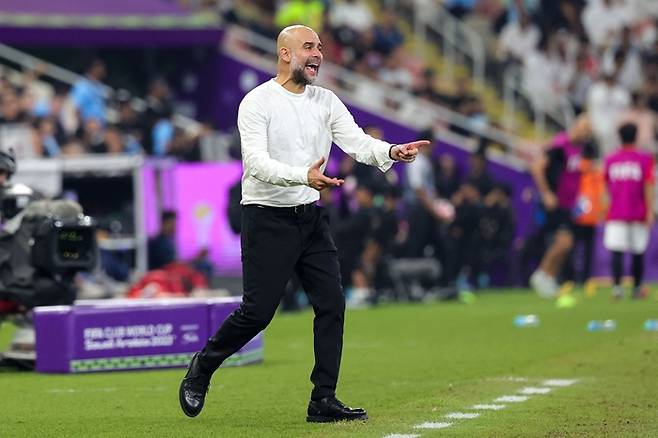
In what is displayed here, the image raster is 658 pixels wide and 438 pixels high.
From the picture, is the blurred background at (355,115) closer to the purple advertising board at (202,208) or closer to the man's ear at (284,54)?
the purple advertising board at (202,208)

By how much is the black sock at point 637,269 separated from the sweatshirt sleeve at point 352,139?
12709 mm

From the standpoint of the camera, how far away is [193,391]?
9805mm

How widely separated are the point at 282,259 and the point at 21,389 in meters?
3.19

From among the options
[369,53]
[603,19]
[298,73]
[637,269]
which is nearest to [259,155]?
[298,73]

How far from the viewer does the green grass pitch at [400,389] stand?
9.55m

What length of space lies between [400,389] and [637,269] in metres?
11.0

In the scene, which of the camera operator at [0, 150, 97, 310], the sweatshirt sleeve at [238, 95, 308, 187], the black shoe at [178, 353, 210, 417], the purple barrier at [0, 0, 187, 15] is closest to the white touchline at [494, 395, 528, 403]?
the black shoe at [178, 353, 210, 417]

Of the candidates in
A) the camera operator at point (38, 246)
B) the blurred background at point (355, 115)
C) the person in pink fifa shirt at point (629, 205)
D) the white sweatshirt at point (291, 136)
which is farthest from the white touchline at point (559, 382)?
the person in pink fifa shirt at point (629, 205)

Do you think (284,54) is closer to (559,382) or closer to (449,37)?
(559,382)

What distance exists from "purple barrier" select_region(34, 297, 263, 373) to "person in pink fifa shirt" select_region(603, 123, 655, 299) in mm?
9294

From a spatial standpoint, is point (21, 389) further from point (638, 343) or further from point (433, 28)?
point (433, 28)

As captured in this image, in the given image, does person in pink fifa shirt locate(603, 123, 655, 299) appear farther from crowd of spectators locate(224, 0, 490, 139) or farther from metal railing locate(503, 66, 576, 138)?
metal railing locate(503, 66, 576, 138)

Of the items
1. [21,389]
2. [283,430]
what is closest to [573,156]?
[21,389]

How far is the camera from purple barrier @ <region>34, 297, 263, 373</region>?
1312cm
